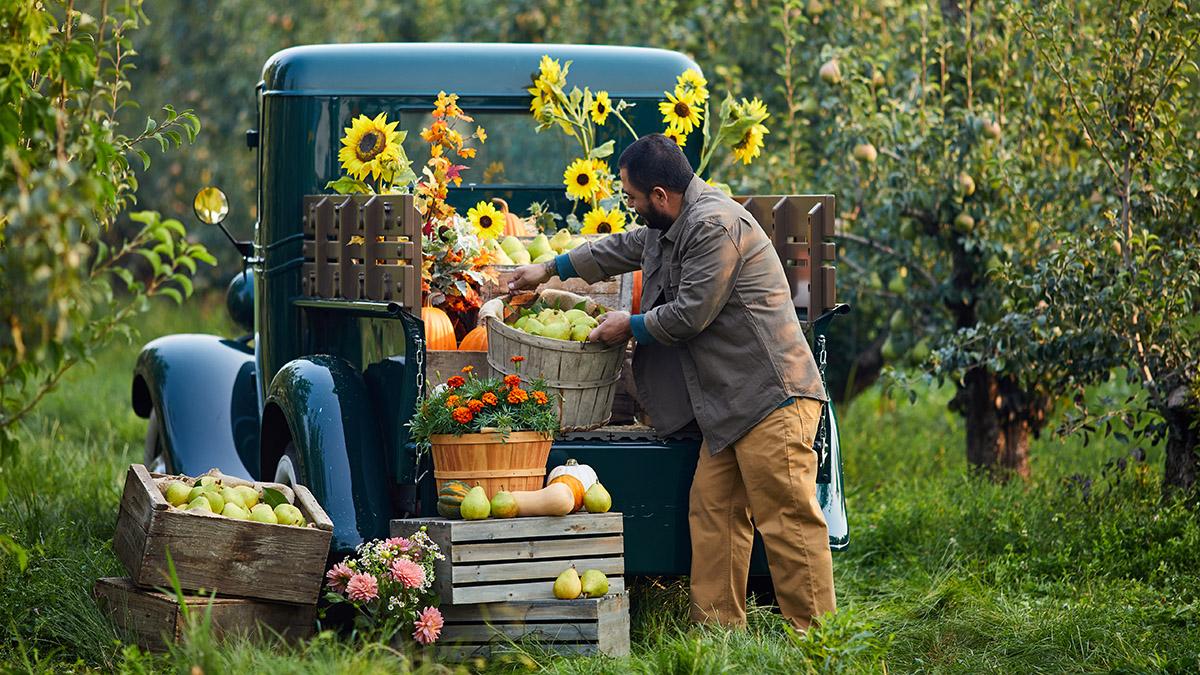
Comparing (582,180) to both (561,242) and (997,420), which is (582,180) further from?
(997,420)

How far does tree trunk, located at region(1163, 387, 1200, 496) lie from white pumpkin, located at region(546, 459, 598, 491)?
2784 mm

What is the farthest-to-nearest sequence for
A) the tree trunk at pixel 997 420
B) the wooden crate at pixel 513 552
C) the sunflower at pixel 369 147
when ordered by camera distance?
the tree trunk at pixel 997 420, the sunflower at pixel 369 147, the wooden crate at pixel 513 552

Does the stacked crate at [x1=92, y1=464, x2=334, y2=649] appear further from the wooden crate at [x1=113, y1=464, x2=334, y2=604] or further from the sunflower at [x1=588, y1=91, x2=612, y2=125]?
the sunflower at [x1=588, y1=91, x2=612, y2=125]

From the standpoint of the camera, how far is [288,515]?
4.55 meters

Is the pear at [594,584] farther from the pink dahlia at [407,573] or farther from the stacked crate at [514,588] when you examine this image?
the pink dahlia at [407,573]

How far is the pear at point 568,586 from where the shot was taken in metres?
4.48

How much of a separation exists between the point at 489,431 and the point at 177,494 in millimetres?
1022

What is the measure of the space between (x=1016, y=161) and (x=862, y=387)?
256cm

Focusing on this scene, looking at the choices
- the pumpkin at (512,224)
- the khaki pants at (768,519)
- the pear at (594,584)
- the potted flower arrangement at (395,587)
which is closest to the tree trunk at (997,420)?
the pumpkin at (512,224)

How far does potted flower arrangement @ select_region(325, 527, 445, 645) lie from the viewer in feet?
14.3

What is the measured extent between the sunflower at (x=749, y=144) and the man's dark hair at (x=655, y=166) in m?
0.94

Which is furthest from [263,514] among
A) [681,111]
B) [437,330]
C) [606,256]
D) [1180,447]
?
[1180,447]

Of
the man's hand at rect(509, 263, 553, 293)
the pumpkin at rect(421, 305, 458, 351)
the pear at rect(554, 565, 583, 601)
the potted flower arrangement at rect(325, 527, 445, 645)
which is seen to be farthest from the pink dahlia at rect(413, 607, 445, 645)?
the man's hand at rect(509, 263, 553, 293)

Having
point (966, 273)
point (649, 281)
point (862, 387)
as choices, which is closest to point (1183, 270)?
point (966, 273)
